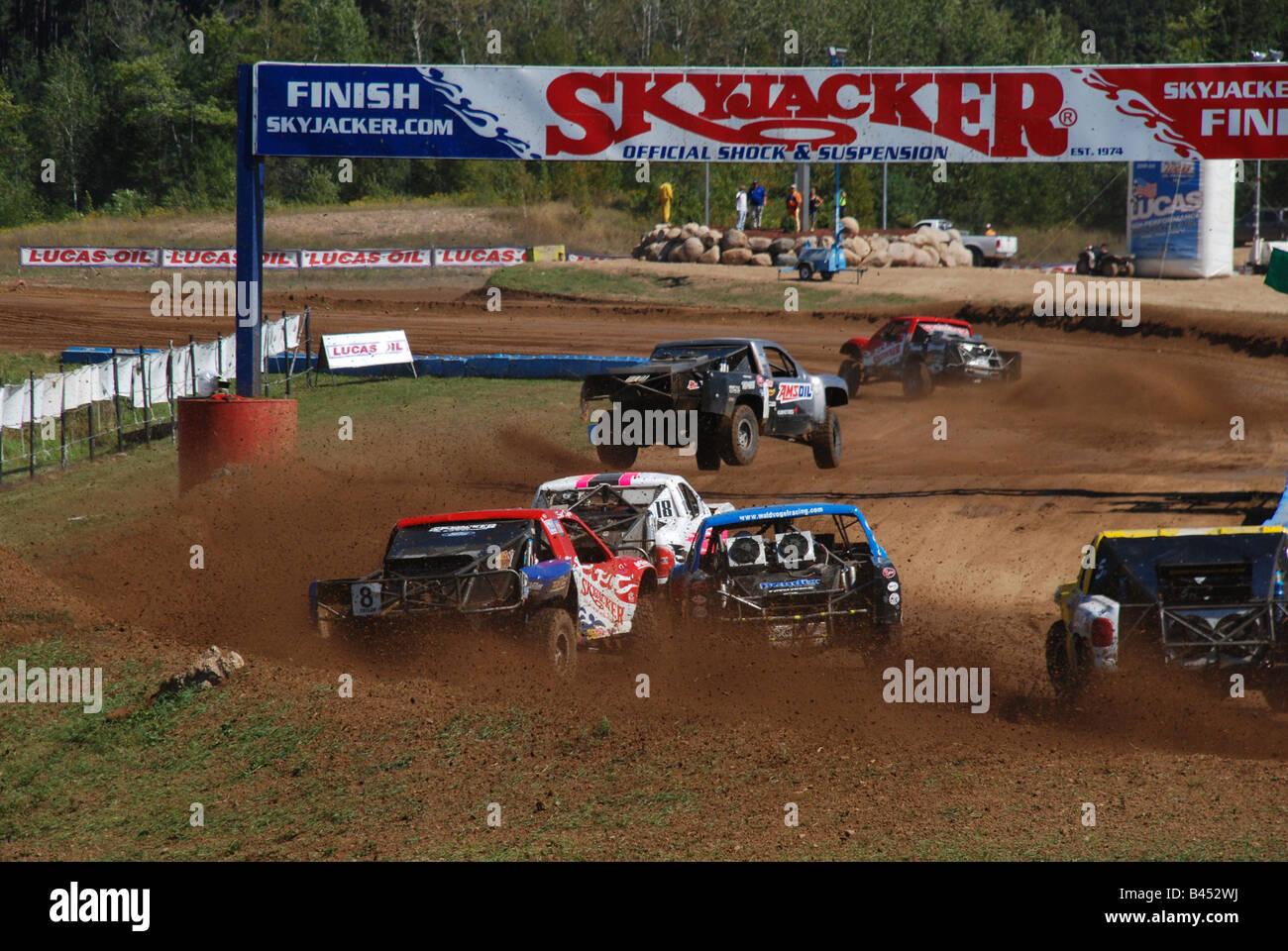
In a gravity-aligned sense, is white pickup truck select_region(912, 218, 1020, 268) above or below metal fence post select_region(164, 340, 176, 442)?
above

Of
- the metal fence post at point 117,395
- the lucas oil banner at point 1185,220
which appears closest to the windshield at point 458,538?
the metal fence post at point 117,395

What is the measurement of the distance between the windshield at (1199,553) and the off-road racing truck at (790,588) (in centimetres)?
175

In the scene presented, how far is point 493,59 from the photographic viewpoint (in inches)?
2630

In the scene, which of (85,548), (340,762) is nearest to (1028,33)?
(85,548)

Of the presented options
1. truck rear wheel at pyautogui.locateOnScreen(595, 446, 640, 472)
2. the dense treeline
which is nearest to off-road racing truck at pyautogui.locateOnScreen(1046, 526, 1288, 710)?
truck rear wheel at pyautogui.locateOnScreen(595, 446, 640, 472)

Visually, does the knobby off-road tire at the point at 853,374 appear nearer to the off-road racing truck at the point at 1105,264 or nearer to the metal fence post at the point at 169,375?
the metal fence post at the point at 169,375

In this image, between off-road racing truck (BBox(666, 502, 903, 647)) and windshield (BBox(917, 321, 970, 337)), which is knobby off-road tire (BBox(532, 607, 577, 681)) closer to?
off-road racing truck (BBox(666, 502, 903, 647))

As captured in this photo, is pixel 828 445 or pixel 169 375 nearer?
pixel 828 445

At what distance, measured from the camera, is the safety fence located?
20672mm

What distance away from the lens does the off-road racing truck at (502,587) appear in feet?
33.8

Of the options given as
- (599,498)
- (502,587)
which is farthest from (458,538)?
(599,498)

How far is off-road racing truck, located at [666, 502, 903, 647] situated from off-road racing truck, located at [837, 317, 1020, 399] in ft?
42.9

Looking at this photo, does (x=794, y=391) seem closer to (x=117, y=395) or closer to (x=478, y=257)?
(x=117, y=395)

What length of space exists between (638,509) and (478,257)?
106ft
